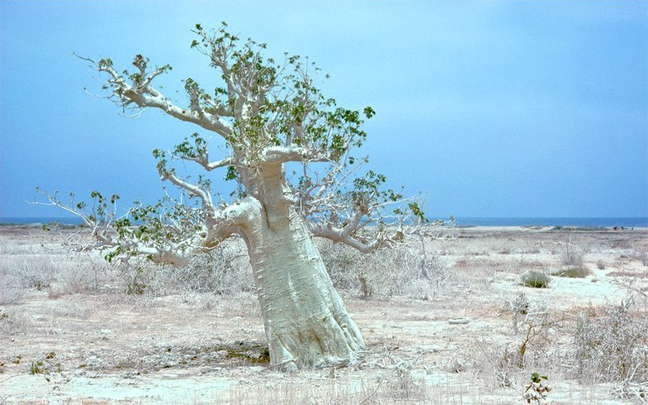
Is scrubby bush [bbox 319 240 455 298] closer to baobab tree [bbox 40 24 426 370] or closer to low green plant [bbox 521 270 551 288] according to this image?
low green plant [bbox 521 270 551 288]

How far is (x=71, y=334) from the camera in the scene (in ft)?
40.2

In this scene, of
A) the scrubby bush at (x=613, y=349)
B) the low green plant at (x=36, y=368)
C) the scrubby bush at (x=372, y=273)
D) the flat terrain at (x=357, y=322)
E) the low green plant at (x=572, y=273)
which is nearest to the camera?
the flat terrain at (x=357, y=322)

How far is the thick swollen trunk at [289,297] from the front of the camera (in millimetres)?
9375

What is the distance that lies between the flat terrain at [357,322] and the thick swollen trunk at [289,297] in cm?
35

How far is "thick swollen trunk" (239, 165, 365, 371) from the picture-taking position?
9.38 metres

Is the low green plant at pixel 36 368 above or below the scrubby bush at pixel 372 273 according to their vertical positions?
below

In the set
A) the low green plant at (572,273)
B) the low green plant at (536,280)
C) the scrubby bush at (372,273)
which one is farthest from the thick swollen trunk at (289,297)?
the low green plant at (572,273)

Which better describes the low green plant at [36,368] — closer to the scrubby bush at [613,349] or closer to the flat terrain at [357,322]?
the flat terrain at [357,322]

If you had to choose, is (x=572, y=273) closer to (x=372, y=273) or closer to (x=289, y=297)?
(x=372, y=273)

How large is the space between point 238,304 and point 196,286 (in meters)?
2.09

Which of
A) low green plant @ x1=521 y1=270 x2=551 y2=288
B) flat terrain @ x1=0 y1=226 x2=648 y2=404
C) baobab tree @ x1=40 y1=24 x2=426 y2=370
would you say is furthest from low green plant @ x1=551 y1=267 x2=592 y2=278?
baobab tree @ x1=40 y1=24 x2=426 y2=370

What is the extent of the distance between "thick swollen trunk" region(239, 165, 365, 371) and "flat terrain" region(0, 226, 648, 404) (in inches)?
13.6

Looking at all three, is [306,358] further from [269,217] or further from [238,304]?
[238,304]

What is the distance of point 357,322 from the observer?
13.7 meters
